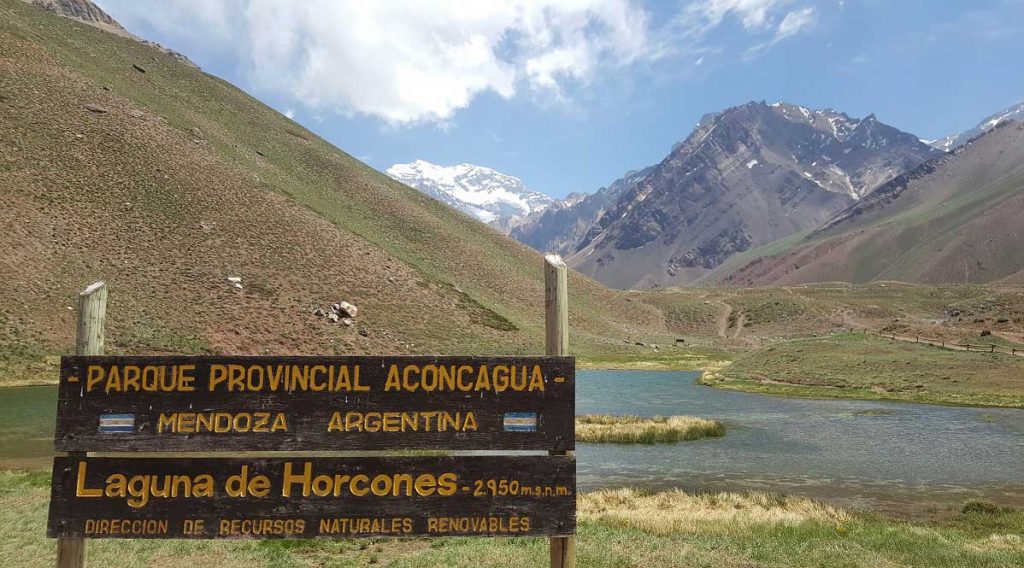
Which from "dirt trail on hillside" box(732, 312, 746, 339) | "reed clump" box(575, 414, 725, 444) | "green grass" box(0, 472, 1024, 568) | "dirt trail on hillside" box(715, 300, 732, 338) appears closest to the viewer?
"green grass" box(0, 472, 1024, 568)

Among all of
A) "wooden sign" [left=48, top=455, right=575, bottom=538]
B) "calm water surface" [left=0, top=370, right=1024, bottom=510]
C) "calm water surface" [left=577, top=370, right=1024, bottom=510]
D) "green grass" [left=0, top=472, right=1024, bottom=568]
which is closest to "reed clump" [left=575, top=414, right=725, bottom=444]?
"calm water surface" [left=577, top=370, right=1024, bottom=510]

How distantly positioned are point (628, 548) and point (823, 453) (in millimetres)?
25742

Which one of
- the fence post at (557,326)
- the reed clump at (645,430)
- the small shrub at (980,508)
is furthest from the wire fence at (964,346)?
the fence post at (557,326)

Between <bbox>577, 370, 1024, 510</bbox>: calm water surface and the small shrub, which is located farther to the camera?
<bbox>577, 370, 1024, 510</bbox>: calm water surface

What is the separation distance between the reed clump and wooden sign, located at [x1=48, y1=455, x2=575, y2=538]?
2983cm

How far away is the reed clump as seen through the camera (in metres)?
36.9

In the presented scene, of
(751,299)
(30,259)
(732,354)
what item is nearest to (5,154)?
(30,259)

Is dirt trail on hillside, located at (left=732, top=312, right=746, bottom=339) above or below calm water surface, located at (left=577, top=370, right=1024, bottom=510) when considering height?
above

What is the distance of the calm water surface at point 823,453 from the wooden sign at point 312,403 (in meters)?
17.9

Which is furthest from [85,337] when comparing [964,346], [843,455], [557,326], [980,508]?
[964,346]

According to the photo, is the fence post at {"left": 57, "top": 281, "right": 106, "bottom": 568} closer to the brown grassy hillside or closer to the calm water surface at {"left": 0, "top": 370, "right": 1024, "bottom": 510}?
the calm water surface at {"left": 0, "top": 370, "right": 1024, "bottom": 510}

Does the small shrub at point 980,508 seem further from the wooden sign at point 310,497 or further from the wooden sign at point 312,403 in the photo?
the wooden sign at point 312,403

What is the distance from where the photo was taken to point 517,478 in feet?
24.2

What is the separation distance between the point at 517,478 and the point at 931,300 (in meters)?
227
